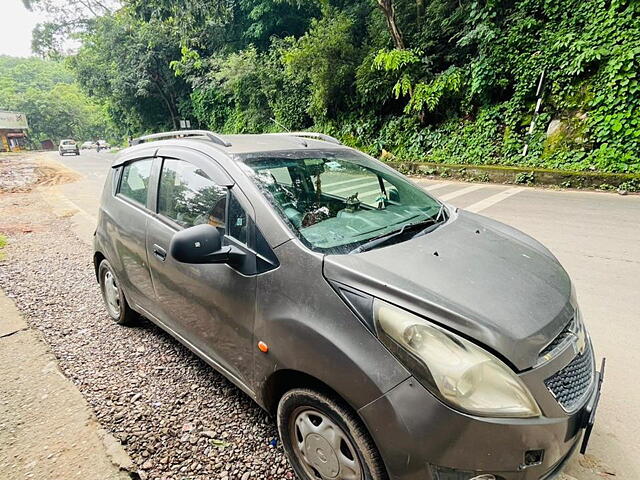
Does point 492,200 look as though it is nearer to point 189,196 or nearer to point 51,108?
point 189,196

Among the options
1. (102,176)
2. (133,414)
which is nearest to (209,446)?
(133,414)

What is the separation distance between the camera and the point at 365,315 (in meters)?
1.38

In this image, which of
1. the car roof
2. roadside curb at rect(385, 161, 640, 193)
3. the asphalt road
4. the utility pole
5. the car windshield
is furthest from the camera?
the utility pole

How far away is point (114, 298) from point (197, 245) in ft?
7.19

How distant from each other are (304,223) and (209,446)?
1.37m

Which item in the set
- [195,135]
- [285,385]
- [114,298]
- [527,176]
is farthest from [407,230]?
[527,176]

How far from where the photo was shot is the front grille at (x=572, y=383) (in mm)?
1345

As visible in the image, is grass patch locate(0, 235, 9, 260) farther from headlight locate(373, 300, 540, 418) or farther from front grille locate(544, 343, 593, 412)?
front grille locate(544, 343, 593, 412)

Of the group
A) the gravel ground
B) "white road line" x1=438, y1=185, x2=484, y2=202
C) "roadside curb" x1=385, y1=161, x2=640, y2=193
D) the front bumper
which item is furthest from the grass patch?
"roadside curb" x1=385, y1=161, x2=640, y2=193

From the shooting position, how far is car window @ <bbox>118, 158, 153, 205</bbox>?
8.81ft

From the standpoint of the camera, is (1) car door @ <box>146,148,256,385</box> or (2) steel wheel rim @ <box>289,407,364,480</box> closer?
(2) steel wheel rim @ <box>289,407,364,480</box>

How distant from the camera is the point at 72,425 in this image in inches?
84.6

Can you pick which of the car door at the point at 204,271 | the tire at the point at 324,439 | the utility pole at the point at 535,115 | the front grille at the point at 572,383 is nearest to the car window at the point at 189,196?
the car door at the point at 204,271

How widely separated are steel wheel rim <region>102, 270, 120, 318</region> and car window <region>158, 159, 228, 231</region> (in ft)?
4.18
